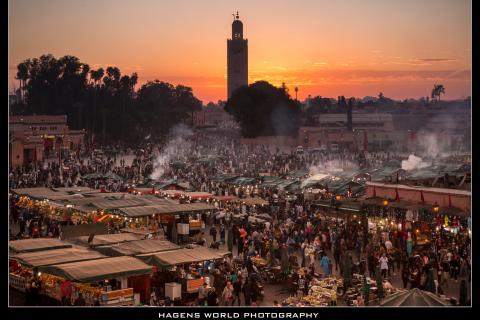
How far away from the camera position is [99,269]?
12.2 meters

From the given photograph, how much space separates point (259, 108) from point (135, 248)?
54523 millimetres

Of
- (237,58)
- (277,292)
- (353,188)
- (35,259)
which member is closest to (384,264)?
(277,292)

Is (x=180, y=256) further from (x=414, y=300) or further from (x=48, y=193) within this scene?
(x=48, y=193)

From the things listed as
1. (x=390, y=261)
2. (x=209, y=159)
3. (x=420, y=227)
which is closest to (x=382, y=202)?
(x=420, y=227)

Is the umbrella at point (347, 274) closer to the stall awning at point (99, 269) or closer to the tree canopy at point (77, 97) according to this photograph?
the stall awning at point (99, 269)

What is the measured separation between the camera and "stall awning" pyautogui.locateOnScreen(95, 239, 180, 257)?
45.3 ft

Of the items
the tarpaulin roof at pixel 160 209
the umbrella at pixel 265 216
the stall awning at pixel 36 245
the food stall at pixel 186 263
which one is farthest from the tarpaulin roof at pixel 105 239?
the umbrella at pixel 265 216

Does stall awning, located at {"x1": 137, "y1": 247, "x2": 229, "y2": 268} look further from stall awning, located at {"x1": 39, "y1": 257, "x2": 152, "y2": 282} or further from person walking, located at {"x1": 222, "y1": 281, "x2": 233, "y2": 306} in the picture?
person walking, located at {"x1": 222, "y1": 281, "x2": 233, "y2": 306}

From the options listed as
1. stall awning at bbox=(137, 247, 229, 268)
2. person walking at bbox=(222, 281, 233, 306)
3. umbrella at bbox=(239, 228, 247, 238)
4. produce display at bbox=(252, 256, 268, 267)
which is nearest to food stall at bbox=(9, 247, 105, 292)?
stall awning at bbox=(137, 247, 229, 268)

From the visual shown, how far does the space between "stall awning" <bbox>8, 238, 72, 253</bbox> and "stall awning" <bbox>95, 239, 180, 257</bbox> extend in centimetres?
75

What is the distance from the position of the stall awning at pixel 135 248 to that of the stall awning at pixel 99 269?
0.85m
